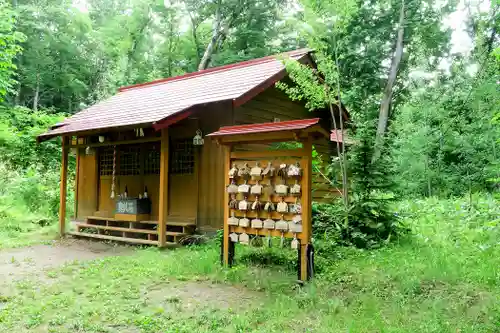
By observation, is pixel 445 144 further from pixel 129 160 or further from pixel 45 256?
pixel 45 256

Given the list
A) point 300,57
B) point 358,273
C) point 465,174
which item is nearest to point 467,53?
point 465,174

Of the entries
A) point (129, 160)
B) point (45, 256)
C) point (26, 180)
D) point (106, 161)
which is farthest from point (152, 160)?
point (26, 180)

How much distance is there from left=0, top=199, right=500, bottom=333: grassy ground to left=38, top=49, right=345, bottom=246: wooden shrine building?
2296mm

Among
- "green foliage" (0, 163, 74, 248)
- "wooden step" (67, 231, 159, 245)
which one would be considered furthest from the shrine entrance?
"green foliage" (0, 163, 74, 248)

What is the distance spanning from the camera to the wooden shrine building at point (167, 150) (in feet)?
29.3

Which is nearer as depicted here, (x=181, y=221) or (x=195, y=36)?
(x=181, y=221)

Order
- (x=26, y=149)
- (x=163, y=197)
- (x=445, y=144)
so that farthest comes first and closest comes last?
(x=26, y=149), (x=445, y=144), (x=163, y=197)

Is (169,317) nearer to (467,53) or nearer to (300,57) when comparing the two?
(300,57)

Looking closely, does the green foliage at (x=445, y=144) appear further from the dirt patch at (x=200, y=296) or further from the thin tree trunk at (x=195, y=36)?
the thin tree trunk at (x=195, y=36)

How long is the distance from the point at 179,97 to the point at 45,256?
14.6 ft

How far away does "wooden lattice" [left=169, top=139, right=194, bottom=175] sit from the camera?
9.61 meters

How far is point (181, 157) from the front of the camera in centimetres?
980

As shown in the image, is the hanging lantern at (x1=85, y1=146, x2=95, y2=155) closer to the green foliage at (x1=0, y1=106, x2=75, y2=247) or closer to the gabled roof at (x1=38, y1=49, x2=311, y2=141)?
the gabled roof at (x1=38, y1=49, x2=311, y2=141)

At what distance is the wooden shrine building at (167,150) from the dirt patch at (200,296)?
3.00 metres
